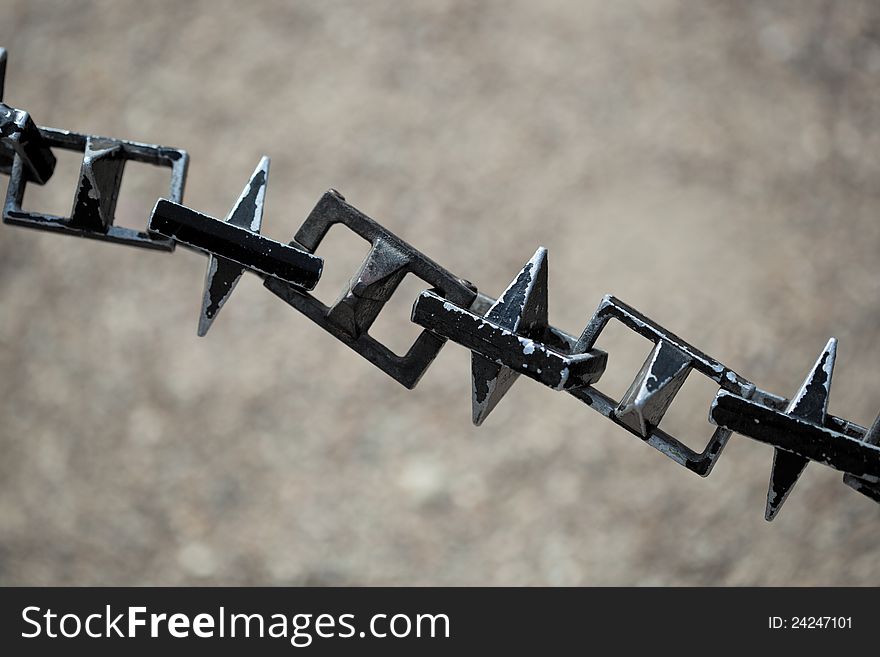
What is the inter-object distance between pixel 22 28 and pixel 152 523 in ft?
1.85

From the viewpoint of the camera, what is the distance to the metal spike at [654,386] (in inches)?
9.9

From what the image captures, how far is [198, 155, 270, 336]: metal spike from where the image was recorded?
274 millimetres

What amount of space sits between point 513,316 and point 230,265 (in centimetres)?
10

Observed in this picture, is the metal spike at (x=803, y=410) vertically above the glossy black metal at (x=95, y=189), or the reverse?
the glossy black metal at (x=95, y=189)

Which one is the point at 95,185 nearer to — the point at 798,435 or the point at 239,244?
the point at 239,244

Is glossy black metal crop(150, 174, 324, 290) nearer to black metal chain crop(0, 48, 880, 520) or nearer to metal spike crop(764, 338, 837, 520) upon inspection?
black metal chain crop(0, 48, 880, 520)

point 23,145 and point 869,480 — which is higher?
point 23,145

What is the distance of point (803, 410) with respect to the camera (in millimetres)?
249

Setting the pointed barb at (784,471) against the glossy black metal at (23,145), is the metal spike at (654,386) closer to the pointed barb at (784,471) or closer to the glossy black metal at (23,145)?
the pointed barb at (784,471)

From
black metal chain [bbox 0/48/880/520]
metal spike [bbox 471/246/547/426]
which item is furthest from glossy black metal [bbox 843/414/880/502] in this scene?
metal spike [bbox 471/246/547/426]

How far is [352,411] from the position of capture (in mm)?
781

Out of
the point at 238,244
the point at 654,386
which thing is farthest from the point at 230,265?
Answer: the point at 654,386

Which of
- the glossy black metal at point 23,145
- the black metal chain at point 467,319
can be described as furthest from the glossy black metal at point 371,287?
the glossy black metal at point 23,145

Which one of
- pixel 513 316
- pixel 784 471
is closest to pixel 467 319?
pixel 513 316
